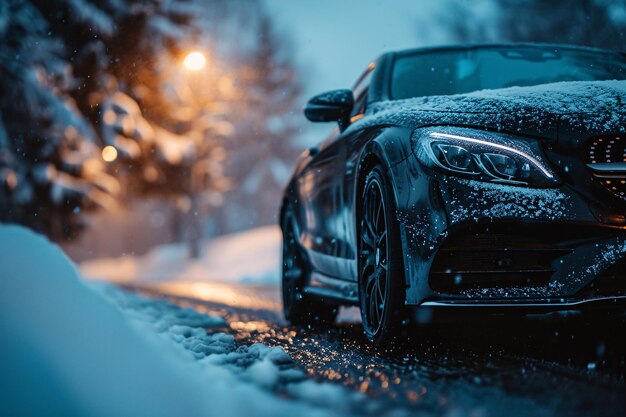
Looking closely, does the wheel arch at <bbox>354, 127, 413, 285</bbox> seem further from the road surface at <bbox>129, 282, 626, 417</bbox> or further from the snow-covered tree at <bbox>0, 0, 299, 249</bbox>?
the snow-covered tree at <bbox>0, 0, 299, 249</bbox>

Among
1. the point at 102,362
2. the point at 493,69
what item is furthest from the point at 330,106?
the point at 102,362

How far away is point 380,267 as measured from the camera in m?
3.92

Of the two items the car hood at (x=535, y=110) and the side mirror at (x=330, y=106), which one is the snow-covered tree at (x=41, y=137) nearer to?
the side mirror at (x=330, y=106)

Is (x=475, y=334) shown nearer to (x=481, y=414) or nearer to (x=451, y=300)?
(x=451, y=300)

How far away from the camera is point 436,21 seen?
23.8 metres

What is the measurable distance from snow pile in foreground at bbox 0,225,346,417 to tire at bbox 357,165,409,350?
51 cm

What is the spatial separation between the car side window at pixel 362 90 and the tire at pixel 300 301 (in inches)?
42.9

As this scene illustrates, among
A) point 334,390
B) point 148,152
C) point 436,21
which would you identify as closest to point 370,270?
point 334,390

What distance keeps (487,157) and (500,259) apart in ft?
1.36

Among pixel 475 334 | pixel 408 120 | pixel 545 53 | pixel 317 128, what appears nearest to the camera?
pixel 408 120

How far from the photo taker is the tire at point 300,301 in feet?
19.3

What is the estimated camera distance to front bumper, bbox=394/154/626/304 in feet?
10.6

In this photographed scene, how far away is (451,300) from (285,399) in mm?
974

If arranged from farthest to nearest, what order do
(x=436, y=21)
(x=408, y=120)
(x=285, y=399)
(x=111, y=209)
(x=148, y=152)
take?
1. (x=436, y=21)
2. (x=148, y=152)
3. (x=111, y=209)
4. (x=408, y=120)
5. (x=285, y=399)
